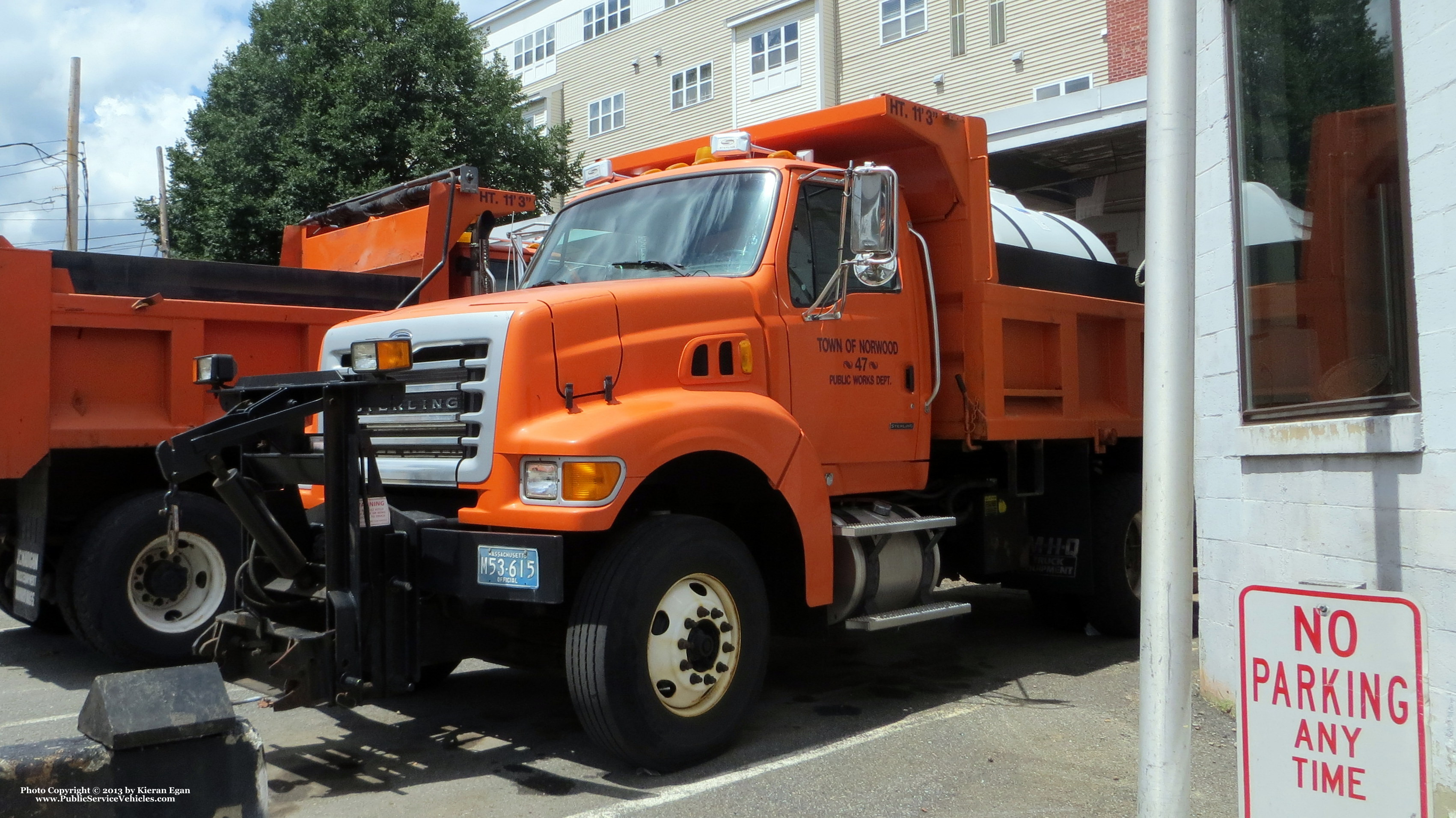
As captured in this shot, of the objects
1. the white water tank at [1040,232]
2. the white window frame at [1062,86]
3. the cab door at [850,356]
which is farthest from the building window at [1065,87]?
the cab door at [850,356]

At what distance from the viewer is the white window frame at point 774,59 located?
31000mm

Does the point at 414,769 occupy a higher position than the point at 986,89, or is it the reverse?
the point at 986,89

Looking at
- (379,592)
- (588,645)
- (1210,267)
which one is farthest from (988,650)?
(379,592)

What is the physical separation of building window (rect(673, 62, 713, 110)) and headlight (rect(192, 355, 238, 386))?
2975 cm

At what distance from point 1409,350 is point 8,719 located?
21.8ft

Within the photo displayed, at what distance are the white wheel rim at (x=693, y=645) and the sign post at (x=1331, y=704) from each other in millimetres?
2474

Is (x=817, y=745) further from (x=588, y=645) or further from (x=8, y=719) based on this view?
(x=8, y=719)

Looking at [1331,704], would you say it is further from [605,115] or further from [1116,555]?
[605,115]

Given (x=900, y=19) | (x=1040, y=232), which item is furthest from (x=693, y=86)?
(x=1040, y=232)

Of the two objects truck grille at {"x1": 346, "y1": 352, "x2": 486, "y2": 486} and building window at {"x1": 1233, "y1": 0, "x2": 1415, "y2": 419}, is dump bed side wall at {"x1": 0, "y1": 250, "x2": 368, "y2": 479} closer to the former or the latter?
truck grille at {"x1": 346, "y1": 352, "x2": 486, "y2": 486}

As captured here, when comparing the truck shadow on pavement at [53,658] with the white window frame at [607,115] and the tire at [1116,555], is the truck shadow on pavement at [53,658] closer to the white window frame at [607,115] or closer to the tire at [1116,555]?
the tire at [1116,555]

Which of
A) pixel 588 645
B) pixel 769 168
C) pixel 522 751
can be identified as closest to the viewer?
pixel 588 645

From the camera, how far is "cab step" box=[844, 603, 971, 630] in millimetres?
5887

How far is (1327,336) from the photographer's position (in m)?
5.06
